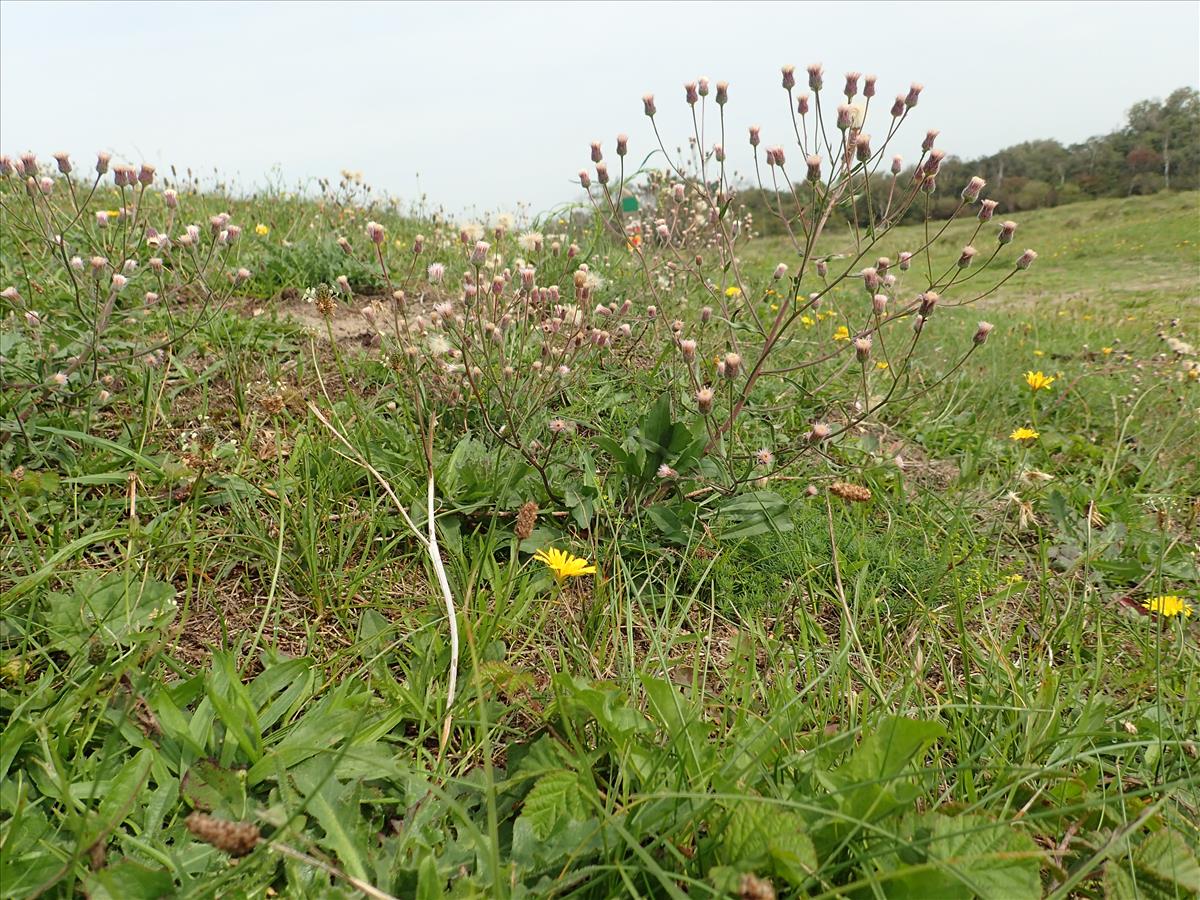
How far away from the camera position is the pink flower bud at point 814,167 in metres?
1.72

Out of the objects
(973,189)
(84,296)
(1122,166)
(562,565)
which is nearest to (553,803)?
(562,565)

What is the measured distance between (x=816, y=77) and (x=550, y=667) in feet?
5.27

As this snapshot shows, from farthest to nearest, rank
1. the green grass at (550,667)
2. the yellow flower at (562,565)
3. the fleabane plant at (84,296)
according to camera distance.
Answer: the fleabane plant at (84,296) → the yellow flower at (562,565) → the green grass at (550,667)

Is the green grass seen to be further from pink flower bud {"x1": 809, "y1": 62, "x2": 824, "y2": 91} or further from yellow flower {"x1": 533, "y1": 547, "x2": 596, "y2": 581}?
pink flower bud {"x1": 809, "y1": 62, "x2": 824, "y2": 91}

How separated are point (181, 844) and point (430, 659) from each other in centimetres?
46

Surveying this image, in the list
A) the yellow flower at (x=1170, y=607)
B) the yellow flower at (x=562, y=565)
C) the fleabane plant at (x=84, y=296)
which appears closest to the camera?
the yellow flower at (x=562, y=565)

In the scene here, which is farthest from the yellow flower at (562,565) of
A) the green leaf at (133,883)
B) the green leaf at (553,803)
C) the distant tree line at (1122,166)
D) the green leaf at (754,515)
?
the distant tree line at (1122,166)

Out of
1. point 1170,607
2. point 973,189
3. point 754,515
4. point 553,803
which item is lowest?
point 1170,607

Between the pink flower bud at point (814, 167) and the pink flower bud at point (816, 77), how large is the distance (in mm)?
252

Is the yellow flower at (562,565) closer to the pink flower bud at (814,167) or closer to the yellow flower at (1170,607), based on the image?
the pink flower bud at (814,167)

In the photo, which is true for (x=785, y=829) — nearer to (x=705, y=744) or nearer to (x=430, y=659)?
(x=705, y=744)

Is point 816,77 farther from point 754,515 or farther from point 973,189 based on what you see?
point 754,515

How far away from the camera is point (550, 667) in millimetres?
1347

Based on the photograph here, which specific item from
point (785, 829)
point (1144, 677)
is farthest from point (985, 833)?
point (1144, 677)
